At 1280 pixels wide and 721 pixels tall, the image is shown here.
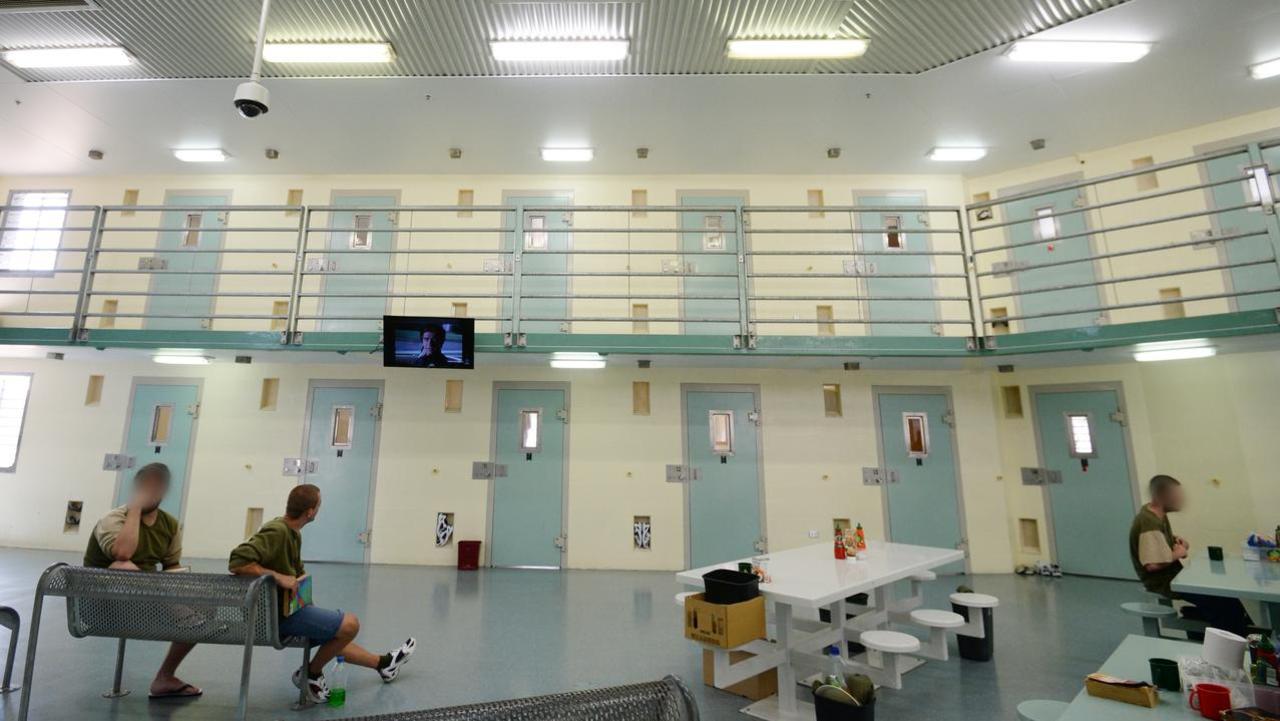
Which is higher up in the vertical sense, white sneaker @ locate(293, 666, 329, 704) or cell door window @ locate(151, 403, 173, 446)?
cell door window @ locate(151, 403, 173, 446)

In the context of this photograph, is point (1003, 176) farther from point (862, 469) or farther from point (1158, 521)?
point (1158, 521)

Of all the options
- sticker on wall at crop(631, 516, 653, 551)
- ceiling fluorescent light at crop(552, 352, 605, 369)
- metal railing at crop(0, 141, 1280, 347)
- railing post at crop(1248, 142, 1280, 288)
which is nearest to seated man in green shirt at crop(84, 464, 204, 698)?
ceiling fluorescent light at crop(552, 352, 605, 369)

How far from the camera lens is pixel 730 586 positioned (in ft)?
9.57

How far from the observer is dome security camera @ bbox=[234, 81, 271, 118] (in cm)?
330

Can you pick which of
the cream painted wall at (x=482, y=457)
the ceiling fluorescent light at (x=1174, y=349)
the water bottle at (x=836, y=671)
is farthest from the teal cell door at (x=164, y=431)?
the ceiling fluorescent light at (x=1174, y=349)

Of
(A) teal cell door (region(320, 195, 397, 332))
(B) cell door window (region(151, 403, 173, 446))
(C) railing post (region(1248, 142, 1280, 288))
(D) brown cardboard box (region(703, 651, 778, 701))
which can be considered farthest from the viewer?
(A) teal cell door (region(320, 195, 397, 332))

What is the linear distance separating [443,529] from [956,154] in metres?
8.14

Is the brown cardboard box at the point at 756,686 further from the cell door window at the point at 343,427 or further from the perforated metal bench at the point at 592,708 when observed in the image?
the cell door window at the point at 343,427

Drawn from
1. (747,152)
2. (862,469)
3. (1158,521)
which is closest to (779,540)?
(862,469)

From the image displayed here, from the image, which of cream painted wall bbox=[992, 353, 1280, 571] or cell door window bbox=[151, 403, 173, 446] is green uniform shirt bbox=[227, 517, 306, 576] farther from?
cream painted wall bbox=[992, 353, 1280, 571]

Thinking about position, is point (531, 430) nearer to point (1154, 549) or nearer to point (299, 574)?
point (299, 574)

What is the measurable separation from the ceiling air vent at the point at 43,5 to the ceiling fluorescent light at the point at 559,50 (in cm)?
346

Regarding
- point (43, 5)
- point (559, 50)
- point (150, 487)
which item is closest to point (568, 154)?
point (559, 50)

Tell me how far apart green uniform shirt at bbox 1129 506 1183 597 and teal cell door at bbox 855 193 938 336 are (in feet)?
11.1
